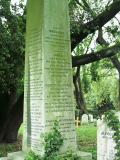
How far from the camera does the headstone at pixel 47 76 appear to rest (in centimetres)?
924

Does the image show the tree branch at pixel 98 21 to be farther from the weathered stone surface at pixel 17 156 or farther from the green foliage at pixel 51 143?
the green foliage at pixel 51 143

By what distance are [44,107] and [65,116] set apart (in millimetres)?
567

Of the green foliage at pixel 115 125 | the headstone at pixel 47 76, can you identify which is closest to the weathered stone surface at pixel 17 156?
the headstone at pixel 47 76

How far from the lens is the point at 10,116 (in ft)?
68.1

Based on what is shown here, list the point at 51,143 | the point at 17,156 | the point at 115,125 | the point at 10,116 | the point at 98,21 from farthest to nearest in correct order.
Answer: the point at 10,116, the point at 98,21, the point at 17,156, the point at 115,125, the point at 51,143

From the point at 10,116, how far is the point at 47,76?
11804 mm

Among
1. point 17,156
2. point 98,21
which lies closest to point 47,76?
point 17,156

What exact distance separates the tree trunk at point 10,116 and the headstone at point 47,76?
33.6 feet

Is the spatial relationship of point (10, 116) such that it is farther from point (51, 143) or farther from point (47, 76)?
point (51, 143)

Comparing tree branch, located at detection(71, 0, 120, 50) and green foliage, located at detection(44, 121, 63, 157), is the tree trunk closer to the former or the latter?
tree branch, located at detection(71, 0, 120, 50)

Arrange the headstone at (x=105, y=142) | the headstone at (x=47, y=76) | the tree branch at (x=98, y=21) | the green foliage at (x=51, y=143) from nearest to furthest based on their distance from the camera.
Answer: the green foliage at (x=51, y=143)
the headstone at (x=47, y=76)
the headstone at (x=105, y=142)
the tree branch at (x=98, y=21)

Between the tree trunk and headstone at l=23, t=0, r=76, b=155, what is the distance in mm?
10241

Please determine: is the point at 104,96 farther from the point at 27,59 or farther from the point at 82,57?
the point at 27,59

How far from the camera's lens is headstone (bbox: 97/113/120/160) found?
10.4 m
